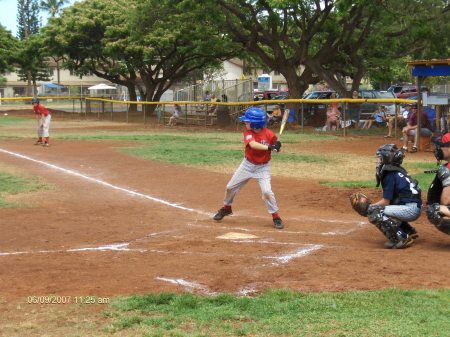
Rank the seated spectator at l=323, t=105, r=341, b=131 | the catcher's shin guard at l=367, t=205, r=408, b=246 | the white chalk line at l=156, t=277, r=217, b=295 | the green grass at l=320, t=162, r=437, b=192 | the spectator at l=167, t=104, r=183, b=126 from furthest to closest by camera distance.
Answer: the spectator at l=167, t=104, r=183, b=126 → the seated spectator at l=323, t=105, r=341, b=131 → the green grass at l=320, t=162, r=437, b=192 → the catcher's shin guard at l=367, t=205, r=408, b=246 → the white chalk line at l=156, t=277, r=217, b=295

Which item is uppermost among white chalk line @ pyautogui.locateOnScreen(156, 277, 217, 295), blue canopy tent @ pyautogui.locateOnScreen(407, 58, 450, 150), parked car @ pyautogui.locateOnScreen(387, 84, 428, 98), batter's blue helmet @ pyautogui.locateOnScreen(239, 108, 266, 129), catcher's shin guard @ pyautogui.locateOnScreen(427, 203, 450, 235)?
blue canopy tent @ pyautogui.locateOnScreen(407, 58, 450, 150)

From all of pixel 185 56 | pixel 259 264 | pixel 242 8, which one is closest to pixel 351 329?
pixel 259 264

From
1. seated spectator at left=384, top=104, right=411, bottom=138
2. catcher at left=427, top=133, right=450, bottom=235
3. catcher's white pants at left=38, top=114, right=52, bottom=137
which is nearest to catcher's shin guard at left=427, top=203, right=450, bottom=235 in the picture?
catcher at left=427, top=133, right=450, bottom=235

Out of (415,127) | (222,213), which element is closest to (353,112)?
(415,127)

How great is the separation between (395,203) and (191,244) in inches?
99.0

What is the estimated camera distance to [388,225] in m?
8.12

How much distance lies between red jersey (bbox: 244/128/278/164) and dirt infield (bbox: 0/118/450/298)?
3.11 ft

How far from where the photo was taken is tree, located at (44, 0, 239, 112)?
35.6m

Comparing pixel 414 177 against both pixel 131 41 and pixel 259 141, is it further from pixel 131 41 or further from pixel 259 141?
pixel 131 41

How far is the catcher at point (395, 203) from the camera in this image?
815 cm

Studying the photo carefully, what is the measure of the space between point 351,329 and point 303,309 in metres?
0.58

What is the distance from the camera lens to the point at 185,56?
43.6 metres

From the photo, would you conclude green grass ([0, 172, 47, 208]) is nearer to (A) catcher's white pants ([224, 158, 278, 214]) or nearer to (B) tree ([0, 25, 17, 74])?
(A) catcher's white pants ([224, 158, 278, 214])

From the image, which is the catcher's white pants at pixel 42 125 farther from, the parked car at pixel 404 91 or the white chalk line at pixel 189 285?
the parked car at pixel 404 91
